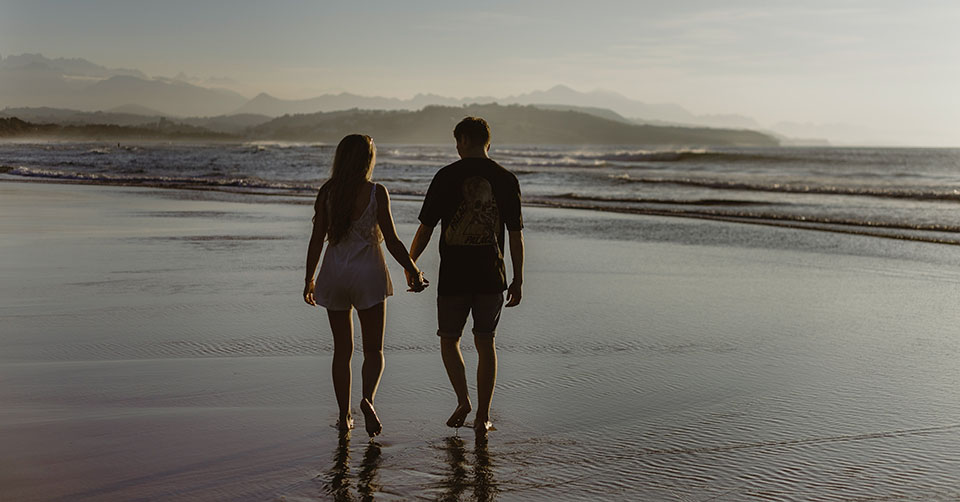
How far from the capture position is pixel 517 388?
544 cm

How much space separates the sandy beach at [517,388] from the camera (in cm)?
388

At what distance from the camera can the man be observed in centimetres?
446

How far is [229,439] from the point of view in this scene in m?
4.36

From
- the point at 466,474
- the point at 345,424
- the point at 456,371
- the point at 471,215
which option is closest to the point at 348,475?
the point at 466,474

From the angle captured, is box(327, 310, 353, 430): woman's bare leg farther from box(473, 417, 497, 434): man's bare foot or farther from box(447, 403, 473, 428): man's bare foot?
box(473, 417, 497, 434): man's bare foot

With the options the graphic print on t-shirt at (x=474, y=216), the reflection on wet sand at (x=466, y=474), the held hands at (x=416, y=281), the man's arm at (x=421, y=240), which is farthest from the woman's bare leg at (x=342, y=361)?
the graphic print on t-shirt at (x=474, y=216)

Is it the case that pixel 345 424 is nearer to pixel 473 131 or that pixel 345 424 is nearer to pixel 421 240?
pixel 421 240

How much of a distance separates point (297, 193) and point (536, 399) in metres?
21.7

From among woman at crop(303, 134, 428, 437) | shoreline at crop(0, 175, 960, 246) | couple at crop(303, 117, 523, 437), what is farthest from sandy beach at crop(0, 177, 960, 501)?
shoreline at crop(0, 175, 960, 246)

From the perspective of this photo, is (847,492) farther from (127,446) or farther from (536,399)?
(127,446)

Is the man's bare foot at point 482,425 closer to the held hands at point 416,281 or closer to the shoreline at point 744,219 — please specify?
the held hands at point 416,281

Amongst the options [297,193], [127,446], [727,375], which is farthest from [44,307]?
[297,193]

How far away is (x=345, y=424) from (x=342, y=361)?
336mm

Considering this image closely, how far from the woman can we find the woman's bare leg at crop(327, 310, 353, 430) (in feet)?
0.03
